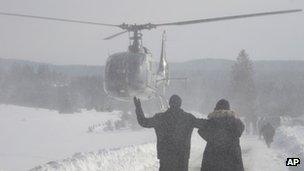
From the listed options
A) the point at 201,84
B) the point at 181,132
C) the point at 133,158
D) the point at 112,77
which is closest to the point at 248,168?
the point at 133,158

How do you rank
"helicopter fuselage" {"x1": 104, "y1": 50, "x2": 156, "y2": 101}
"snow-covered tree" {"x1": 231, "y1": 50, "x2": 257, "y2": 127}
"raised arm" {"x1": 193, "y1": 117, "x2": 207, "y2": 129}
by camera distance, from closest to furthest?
"raised arm" {"x1": 193, "y1": 117, "x2": 207, "y2": 129}
"helicopter fuselage" {"x1": 104, "y1": 50, "x2": 156, "y2": 101}
"snow-covered tree" {"x1": 231, "y1": 50, "x2": 257, "y2": 127}

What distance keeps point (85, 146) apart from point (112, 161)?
2912 centimetres

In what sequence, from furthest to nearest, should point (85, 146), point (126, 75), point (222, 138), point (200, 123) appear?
point (85, 146), point (126, 75), point (200, 123), point (222, 138)

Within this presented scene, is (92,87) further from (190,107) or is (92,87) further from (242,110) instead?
(242,110)

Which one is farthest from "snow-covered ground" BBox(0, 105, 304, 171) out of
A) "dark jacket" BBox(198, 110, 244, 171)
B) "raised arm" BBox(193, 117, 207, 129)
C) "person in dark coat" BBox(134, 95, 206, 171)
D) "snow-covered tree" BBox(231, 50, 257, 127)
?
"snow-covered tree" BBox(231, 50, 257, 127)

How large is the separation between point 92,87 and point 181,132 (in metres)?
117

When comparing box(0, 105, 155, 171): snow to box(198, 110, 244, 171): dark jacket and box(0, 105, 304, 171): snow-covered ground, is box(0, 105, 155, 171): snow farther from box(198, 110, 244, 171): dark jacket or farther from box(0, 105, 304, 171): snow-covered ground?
box(198, 110, 244, 171): dark jacket

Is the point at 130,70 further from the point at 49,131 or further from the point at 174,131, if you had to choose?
the point at 49,131

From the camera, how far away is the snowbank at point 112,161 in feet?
48.4

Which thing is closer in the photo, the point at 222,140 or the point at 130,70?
the point at 222,140

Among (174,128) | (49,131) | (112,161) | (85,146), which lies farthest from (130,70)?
(49,131)

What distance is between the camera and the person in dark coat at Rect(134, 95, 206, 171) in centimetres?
905

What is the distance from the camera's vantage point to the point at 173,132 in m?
9.08

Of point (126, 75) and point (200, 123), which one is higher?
point (200, 123)
